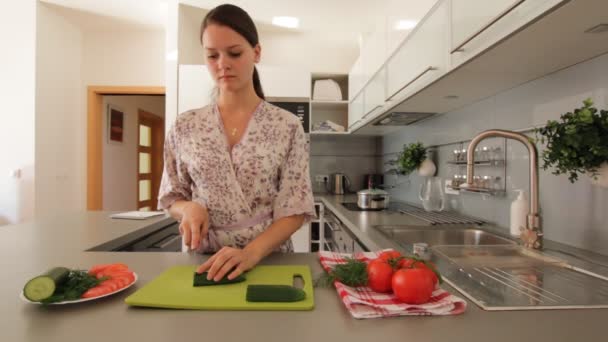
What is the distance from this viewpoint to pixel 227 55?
2.59 ft

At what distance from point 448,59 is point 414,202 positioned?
150 centimetres

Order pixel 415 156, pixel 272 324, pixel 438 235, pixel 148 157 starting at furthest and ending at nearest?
1. pixel 148 157
2. pixel 415 156
3. pixel 438 235
4. pixel 272 324

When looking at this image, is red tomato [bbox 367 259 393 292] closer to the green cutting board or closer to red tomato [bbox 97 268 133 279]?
the green cutting board

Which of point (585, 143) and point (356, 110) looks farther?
point (356, 110)

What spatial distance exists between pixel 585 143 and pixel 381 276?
26.3 inches

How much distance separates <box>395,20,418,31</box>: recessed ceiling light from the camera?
4.87 ft

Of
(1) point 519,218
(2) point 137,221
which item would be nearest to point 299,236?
(2) point 137,221

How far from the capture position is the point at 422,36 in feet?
4.44

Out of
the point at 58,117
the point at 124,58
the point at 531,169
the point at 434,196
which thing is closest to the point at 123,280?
the point at 531,169

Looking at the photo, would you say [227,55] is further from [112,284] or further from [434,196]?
[434,196]

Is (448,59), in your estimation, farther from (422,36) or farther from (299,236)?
(299,236)

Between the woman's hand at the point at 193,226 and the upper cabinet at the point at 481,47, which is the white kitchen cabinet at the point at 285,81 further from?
the woman's hand at the point at 193,226

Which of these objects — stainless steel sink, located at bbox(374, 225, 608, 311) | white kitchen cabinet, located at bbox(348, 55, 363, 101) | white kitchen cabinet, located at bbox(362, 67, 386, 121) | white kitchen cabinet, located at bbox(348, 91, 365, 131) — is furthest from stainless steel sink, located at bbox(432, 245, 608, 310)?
white kitchen cabinet, located at bbox(348, 55, 363, 101)

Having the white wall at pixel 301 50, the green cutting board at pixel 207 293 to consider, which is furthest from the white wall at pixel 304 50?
the green cutting board at pixel 207 293
